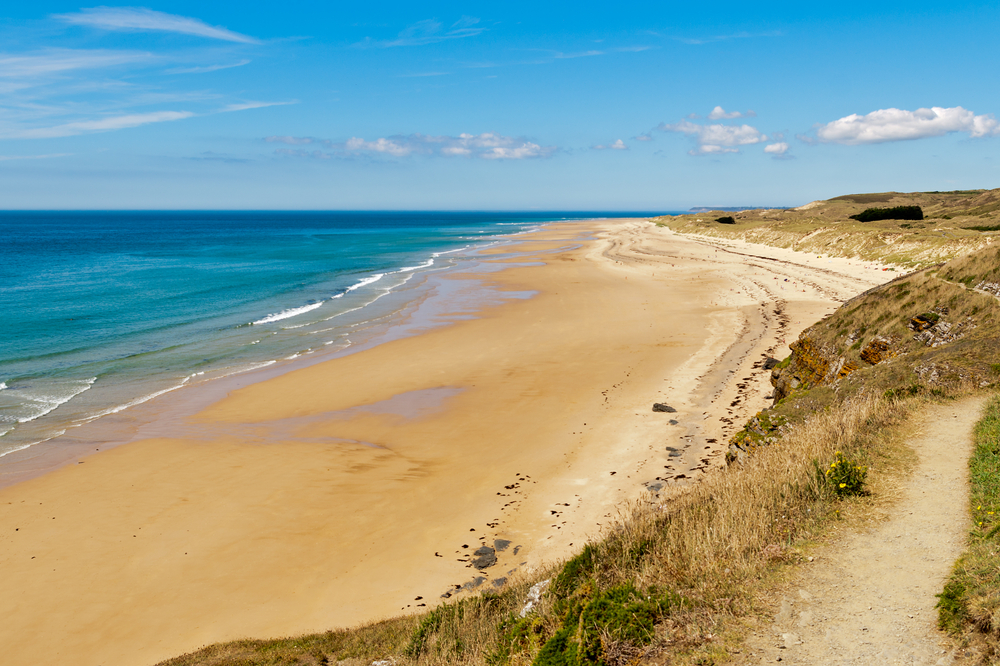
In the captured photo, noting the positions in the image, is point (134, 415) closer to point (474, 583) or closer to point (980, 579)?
point (474, 583)

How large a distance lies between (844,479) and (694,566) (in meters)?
2.37

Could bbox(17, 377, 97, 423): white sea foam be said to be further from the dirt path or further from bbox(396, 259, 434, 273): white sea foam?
bbox(396, 259, 434, 273): white sea foam

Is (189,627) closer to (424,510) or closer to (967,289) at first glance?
(424,510)

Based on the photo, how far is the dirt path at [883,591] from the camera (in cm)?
410

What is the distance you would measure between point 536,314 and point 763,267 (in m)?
22.9

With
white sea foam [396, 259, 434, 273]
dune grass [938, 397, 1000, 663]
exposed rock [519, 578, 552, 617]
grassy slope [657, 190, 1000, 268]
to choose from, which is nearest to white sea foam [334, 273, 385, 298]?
white sea foam [396, 259, 434, 273]

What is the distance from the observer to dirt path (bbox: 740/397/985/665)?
4.10 metres

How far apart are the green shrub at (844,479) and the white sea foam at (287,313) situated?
93.9ft

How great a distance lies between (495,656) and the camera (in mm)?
5453

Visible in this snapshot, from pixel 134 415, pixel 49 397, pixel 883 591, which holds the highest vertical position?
pixel 883 591

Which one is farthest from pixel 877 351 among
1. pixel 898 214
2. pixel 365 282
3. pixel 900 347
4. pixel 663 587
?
pixel 898 214

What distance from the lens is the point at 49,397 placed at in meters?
18.0

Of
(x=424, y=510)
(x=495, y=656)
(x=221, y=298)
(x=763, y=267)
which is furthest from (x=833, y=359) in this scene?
(x=221, y=298)

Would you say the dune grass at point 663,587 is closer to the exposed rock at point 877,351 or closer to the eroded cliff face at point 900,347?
the eroded cliff face at point 900,347
